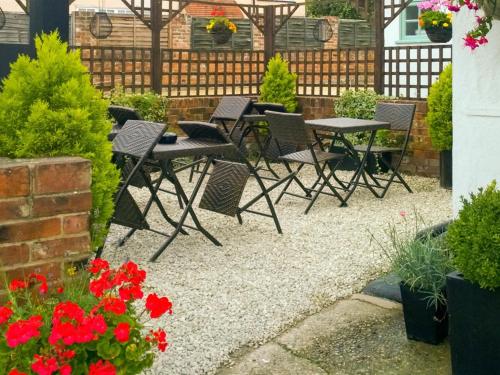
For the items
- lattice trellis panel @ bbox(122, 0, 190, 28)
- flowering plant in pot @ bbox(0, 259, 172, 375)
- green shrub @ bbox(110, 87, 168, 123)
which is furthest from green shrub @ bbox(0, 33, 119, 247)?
lattice trellis panel @ bbox(122, 0, 190, 28)

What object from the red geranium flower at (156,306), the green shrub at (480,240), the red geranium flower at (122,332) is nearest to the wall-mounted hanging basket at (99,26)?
the green shrub at (480,240)

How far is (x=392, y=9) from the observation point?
8.62 meters

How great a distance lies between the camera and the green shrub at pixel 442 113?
23.2 ft

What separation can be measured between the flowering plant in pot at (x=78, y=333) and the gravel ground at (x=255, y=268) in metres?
0.77

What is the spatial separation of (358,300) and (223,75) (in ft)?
20.9

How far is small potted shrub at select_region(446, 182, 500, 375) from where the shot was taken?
8.29 ft

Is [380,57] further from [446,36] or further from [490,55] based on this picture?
[490,55]

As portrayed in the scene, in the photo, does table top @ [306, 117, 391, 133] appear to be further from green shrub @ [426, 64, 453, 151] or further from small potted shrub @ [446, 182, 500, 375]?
small potted shrub @ [446, 182, 500, 375]

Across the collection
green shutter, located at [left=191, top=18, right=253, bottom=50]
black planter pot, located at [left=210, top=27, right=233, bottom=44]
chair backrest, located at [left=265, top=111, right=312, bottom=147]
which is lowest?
chair backrest, located at [left=265, top=111, right=312, bottom=147]

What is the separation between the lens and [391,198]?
6836mm

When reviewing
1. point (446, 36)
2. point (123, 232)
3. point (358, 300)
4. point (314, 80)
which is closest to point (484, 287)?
point (358, 300)

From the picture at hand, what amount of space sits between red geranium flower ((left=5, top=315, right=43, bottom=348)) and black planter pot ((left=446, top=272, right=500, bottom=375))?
151cm

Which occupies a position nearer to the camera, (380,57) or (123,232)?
(123,232)

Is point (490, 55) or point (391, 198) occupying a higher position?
point (490, 55)
